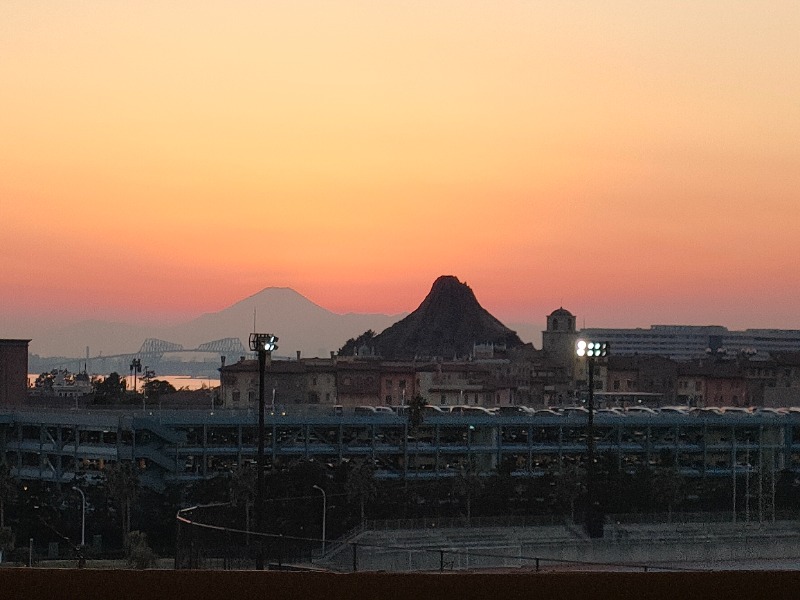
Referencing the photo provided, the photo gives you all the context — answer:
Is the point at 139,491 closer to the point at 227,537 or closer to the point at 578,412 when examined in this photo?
the point at 578,412

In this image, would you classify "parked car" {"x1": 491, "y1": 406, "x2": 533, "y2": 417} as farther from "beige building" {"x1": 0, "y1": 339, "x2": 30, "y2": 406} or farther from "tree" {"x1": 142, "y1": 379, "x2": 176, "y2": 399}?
"tree" {"x1": 142, "y1": 379, "x2": 176, "y2": 399}

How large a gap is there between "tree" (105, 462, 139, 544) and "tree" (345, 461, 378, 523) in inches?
316

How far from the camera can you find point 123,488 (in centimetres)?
4966

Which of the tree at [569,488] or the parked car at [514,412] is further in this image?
the parked car at [514,412]

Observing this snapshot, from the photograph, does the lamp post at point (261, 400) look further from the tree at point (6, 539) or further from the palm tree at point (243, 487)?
the palm tree at point (243, 487)

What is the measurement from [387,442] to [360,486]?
600 inches

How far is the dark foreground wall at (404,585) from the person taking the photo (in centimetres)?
324

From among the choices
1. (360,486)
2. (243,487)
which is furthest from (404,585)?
(360,486)

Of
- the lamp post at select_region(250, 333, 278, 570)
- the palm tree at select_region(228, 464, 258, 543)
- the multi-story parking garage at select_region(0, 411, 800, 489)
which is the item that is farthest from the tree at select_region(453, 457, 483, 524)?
the lamp post at select_region(250, 333, 278, 570)

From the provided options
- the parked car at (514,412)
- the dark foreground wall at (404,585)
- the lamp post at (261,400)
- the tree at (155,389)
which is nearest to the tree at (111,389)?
the tree at (155,389)

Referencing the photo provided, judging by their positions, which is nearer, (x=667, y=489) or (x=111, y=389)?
(x=667, y=489)

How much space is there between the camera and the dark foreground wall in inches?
128

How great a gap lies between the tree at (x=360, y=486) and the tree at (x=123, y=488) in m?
8.03

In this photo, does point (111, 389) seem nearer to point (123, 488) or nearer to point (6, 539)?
point (123, 488)
